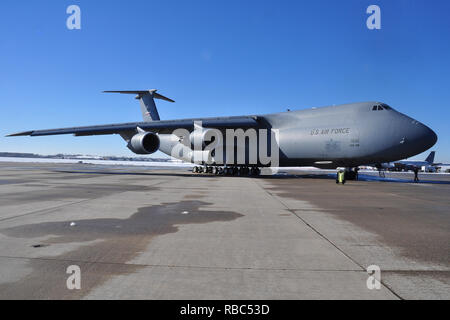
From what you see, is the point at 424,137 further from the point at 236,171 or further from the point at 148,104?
the point at 148,104

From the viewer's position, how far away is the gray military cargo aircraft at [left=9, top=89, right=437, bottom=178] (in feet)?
48.5

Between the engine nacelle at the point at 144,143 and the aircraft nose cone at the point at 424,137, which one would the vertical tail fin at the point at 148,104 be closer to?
the engine nacelle at the point at 144,143

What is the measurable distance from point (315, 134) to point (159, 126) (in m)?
10.5

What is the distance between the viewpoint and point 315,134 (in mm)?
17016

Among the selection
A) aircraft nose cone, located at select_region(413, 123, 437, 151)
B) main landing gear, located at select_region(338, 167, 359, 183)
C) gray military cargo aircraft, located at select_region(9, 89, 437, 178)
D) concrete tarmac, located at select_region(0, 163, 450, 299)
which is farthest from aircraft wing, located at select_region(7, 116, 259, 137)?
concrete tarmac, located at select_region(0, 163, 450, 299)

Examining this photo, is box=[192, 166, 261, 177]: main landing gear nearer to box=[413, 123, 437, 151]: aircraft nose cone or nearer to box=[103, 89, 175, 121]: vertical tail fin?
box=[103, 89, 175, 121]: vertical tail fin

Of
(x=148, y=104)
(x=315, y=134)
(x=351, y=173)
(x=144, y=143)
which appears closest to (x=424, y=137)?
(x=351, y=173)

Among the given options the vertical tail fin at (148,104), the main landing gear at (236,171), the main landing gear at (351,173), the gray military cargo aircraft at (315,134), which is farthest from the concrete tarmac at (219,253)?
the vertical tail fin at (148,104)

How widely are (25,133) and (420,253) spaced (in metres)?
27.9

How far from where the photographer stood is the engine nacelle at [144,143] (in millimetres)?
19344

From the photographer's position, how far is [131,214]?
19.5ft

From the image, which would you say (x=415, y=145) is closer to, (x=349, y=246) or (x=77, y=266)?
(x=349, y=246)

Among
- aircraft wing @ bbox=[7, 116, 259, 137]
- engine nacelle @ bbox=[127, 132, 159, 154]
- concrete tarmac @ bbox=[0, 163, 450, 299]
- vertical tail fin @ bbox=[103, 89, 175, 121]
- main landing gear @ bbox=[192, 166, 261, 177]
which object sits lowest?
main landing gear @ bbox=[192, 166, 261, 177]
